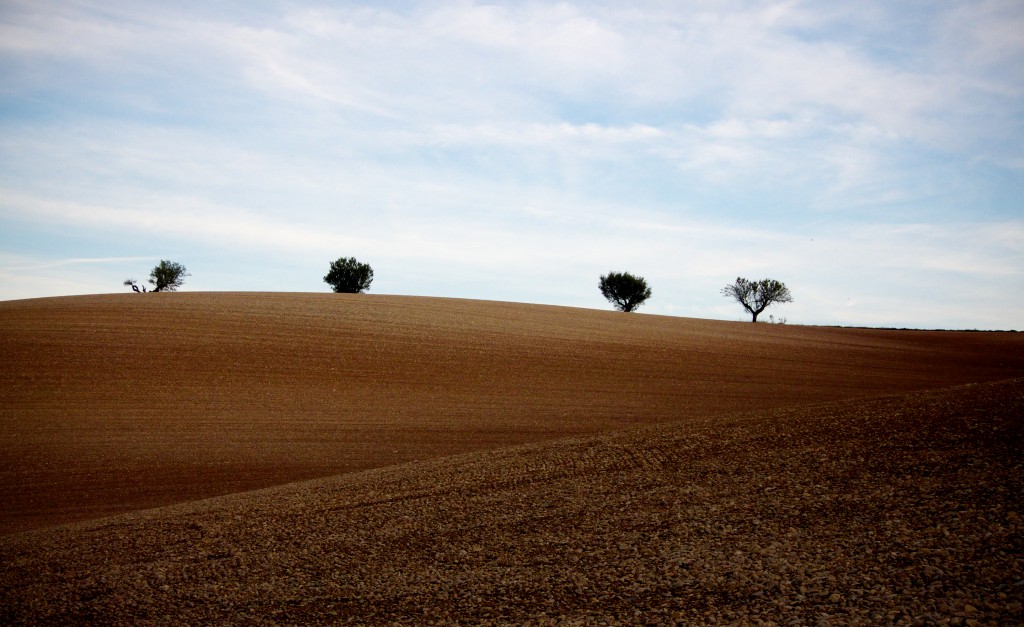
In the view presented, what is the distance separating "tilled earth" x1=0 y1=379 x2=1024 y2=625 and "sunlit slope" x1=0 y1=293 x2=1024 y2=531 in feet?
15.5

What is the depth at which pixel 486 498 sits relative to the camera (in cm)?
862

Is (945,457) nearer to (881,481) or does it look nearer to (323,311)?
(881,481)

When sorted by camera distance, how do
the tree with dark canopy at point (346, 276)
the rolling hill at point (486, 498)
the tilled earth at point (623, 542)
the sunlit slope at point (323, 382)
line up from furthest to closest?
the tree with dark canopy at point (346, 276), the sunlit slope at point (323, 382), the rolling hill at point (486, 498), the tilled earth at point (623, 542)

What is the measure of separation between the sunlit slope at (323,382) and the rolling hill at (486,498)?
13 cm

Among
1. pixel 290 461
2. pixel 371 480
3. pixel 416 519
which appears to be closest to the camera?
pixel 416 519

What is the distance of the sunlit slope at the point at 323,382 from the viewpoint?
567 inches

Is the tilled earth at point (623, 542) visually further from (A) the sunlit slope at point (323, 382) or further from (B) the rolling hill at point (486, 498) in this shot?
(A) the sunlit slope at point (323, 382)

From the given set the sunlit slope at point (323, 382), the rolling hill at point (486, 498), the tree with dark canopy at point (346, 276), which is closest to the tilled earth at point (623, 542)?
the rolling hill at point (486, 498)

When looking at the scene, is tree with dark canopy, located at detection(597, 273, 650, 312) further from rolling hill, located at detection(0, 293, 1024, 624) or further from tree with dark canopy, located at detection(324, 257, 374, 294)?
rolling hill, located at detection(0, 293, 1024, 624)

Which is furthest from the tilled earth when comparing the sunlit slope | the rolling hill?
the sunlit slope

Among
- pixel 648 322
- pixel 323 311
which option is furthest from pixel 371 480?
pixel 648 322

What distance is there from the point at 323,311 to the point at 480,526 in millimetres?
26794

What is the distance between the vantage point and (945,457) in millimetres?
7496

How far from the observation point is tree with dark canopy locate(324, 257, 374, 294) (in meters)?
73.4
